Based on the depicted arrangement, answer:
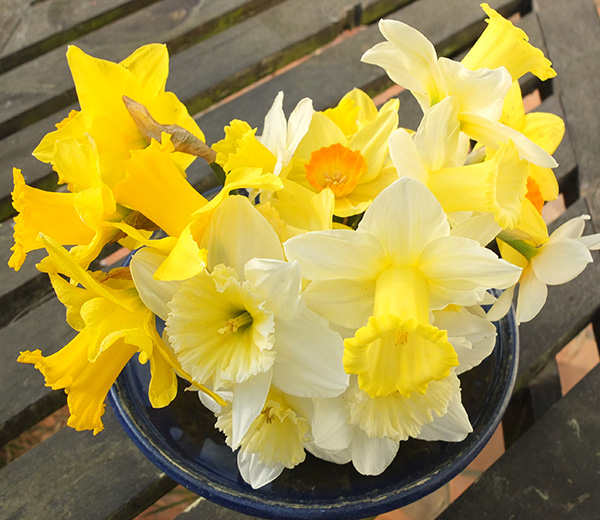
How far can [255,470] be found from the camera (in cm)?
50

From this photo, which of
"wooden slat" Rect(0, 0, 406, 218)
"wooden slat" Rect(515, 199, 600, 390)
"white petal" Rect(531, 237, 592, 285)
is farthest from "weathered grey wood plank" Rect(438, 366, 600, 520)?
"wooden slat" Rect(0, 0, 406, 218)

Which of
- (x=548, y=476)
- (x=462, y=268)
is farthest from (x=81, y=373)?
(x=548, y=476)

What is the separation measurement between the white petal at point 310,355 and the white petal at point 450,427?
A: 4.9 inches

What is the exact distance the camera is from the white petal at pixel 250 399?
1.30 feet

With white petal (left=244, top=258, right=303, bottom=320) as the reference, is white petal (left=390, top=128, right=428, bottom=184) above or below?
above

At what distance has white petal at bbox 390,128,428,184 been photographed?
1.25 ft

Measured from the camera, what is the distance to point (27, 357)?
0.43m

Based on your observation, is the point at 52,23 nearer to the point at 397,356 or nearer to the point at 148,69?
the point at 148,69

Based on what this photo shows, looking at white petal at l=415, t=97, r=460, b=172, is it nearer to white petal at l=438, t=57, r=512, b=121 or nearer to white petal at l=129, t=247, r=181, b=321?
white petal at l=438, t=57, r=512, b=121

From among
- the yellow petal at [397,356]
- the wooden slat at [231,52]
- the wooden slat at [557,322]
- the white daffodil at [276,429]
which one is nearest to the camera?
the yellow petal at [397,356]

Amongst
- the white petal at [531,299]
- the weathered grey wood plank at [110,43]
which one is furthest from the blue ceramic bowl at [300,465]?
the weathered grey wood plank at [110,43]

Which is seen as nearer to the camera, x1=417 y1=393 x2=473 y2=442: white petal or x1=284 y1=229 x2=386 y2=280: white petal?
x1=284 y1=229 x2=386 y2=280: white petal

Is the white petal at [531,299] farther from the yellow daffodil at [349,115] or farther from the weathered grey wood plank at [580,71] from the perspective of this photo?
the weathered grey wood plank at [580,71]

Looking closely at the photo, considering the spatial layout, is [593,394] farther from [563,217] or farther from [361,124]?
[361,124]
